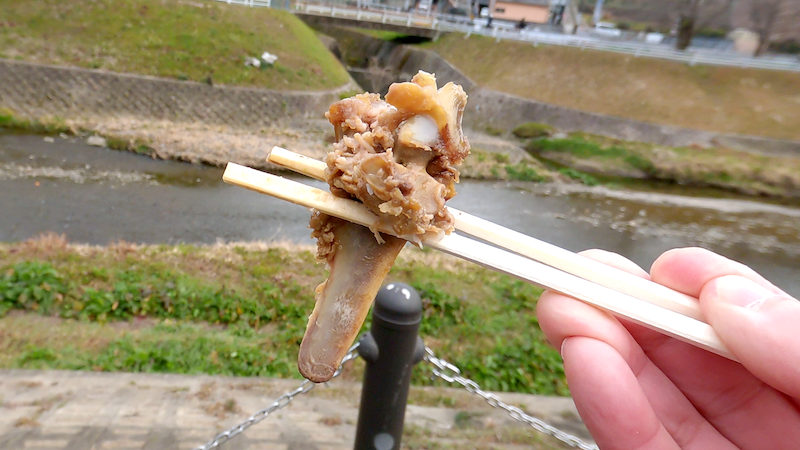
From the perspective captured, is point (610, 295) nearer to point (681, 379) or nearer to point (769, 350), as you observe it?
point (769, 350)

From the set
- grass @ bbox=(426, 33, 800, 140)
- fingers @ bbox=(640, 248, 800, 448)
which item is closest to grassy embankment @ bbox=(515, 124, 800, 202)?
grass @ bbox=(426, 33, 800, 140)

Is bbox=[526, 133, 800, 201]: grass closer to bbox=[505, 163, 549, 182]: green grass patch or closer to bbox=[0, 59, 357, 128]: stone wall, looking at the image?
bbox=[505, 163, 549, 182]: green grass patch

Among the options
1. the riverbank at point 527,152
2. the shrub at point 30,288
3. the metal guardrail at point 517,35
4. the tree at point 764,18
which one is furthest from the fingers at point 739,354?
the tree at point 764,18

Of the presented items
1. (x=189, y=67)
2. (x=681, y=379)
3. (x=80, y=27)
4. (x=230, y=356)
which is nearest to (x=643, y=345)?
(x=681, y=379)

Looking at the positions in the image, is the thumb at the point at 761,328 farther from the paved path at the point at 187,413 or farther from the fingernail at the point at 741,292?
the paved path at the point at 187,413

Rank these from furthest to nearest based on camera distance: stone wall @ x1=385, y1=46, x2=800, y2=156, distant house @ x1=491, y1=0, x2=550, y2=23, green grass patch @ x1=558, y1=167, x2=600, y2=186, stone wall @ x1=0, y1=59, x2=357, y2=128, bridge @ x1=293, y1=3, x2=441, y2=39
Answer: distant house @ x1=491, y1=0, x2=550, y2=23 → bridge @ x1=293, y1=3, x2=441, y2=39 → stone wall @ x1=385, y1=46, x2=800, y2=156 → green grass patch @ x1=558, y1=167, x2=600, y2=186 → stone wall @ x1=0, y1=59, x2=357, y2=128

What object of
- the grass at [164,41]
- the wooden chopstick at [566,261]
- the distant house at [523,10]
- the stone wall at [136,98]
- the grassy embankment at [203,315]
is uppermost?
the distant house at [523,10]
